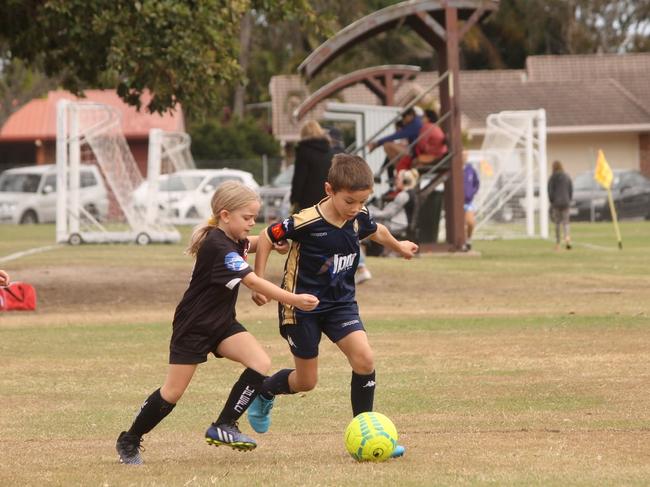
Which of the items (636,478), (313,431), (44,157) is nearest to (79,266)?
(313,431)

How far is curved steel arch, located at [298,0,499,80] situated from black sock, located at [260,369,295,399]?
691 inches

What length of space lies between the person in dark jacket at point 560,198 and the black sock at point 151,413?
73.0ft

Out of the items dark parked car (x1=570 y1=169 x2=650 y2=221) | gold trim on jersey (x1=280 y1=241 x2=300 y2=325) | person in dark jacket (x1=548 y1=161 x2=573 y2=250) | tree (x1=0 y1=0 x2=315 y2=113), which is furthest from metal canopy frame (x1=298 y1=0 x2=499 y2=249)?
dark parked car (x1=570 y1=169 x2=650 y2=221)

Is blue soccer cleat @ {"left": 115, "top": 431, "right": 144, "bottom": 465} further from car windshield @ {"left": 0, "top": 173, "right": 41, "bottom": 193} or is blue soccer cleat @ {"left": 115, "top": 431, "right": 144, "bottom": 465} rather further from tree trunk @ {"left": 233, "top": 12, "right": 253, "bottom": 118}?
tree trunk @ {"left": 233, "top": 12, "right": 253, "bottom": 118}

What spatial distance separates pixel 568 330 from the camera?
14.4 m

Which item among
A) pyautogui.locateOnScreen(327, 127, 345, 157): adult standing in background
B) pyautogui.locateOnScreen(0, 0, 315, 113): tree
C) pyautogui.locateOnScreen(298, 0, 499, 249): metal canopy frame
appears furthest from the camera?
pyautogui.locateOnScreen(298, 0, 499, 249): metal canopy frame

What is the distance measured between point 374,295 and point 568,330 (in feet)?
17.8

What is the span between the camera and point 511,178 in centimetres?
3528

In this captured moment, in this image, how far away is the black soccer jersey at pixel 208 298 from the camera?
7.76m

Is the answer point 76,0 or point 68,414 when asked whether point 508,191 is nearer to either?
point 76,0

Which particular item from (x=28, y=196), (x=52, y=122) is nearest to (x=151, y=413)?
(x=28, y=196)

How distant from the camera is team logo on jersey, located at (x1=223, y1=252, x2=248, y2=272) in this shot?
7707 millimetres

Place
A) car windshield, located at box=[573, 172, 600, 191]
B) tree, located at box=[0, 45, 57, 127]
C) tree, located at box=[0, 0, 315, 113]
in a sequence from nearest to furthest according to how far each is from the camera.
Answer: tree, located at box=[0, 0, 315, 113], car windshield, located at box=[573, 172, 600, 191], tree, located at box=[0, 45, 57, 127]

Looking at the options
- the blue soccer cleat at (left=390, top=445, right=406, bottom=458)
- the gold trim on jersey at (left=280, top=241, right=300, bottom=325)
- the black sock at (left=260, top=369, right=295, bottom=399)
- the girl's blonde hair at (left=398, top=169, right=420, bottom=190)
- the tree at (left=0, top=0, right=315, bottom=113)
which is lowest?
the blue soccer cleat at (left=390, top=445, right=406, bottom=458)
